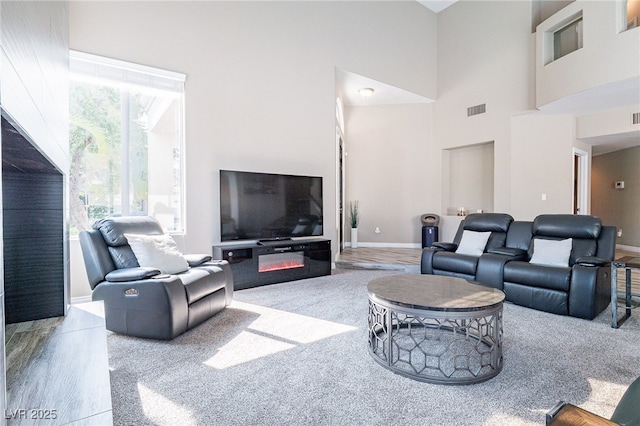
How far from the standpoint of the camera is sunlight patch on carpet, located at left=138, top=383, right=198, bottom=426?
5.31 ft

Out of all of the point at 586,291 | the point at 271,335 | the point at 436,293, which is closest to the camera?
the point at 436,293

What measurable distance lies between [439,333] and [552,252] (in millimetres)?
1873

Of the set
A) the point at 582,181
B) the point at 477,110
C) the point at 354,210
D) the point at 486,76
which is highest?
the point at 486,76

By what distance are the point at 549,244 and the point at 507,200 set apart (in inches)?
114

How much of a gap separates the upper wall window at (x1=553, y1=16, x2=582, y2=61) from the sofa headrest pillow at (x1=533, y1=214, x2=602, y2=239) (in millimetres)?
3043

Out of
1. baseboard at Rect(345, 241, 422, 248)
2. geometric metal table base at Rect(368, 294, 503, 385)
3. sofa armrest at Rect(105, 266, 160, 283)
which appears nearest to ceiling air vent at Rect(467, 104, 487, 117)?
baseboard at Rect(345, 241, 422, 248)

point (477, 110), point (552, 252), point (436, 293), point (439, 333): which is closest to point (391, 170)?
point (477, 110)

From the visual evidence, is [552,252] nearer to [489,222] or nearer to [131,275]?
[489,222]

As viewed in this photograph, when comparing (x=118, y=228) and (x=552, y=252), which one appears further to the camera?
(x=552, y=252)

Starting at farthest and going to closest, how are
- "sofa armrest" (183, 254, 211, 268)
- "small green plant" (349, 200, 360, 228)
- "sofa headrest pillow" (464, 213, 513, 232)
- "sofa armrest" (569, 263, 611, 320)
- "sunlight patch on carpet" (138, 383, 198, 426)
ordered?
"small green plant" (349, 200, 360, 228) → "sofa headrest pillow" (464, 213, 513, 232) → "sofa armrest" (183, 254, 211, 268) → "sofa armrest" (569, 263, 611, 320) → "sunlight patch on carpet" (138, 383, 198, 426)

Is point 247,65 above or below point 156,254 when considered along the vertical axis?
above

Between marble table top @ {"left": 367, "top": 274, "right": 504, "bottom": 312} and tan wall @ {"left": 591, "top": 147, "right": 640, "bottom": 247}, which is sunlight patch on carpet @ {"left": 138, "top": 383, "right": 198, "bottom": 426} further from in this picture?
tan wall @ {"left": 591, "top": 147, "right": 640, "bottom": 247}

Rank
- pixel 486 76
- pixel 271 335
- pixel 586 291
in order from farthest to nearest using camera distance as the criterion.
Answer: pixel 486 76, pixel 586 291, pixel 271 335

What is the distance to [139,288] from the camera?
250cm
